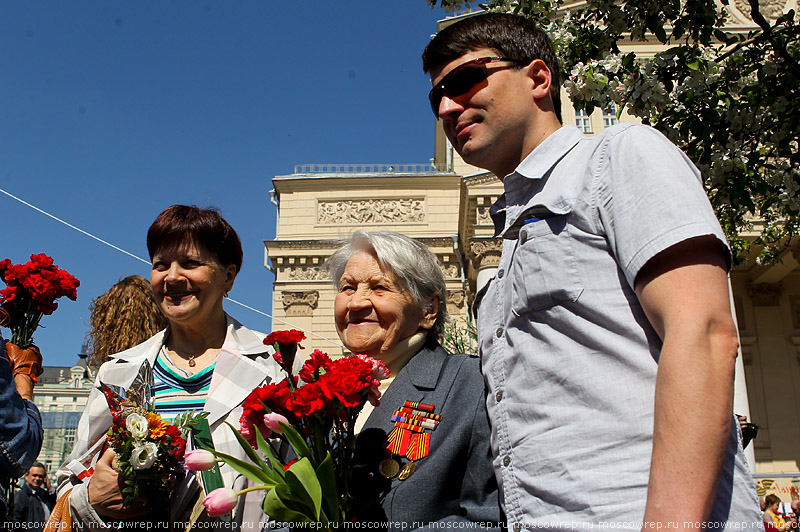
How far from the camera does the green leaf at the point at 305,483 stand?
165 centimetres

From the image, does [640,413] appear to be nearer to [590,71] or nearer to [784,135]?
[590,71]

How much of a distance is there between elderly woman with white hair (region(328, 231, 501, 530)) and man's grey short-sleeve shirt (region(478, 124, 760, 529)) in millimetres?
504

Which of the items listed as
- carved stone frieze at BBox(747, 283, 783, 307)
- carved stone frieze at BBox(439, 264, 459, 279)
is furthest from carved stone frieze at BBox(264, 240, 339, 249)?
carved stone frieze at BBox(747, 283, 783, 307)

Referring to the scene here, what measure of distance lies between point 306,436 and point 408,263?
0.98 meters

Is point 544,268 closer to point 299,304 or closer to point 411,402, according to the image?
point 411,402

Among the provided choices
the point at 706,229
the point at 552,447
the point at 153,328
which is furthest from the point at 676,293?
the point at 153,328

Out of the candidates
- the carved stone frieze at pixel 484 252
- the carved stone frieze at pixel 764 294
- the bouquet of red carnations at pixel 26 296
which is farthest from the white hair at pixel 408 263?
the carved stone frieze at pixel 764 294

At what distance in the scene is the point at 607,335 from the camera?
51.8 inches

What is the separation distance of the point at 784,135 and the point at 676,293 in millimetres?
4780

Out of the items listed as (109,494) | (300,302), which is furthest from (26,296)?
(300,302)

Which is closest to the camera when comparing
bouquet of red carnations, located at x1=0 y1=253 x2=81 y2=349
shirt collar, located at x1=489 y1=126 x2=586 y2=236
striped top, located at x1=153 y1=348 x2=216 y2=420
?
shirt collar, located at x1=489 y1=126 x2=586 y2=236

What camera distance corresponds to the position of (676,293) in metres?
1.17

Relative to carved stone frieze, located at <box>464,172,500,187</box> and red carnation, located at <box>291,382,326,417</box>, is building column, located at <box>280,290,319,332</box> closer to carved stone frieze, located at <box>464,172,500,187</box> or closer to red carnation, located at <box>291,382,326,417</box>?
carved stone frieze, located at <box>464,172,500,187</box>

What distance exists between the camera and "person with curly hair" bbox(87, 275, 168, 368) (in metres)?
3.88
